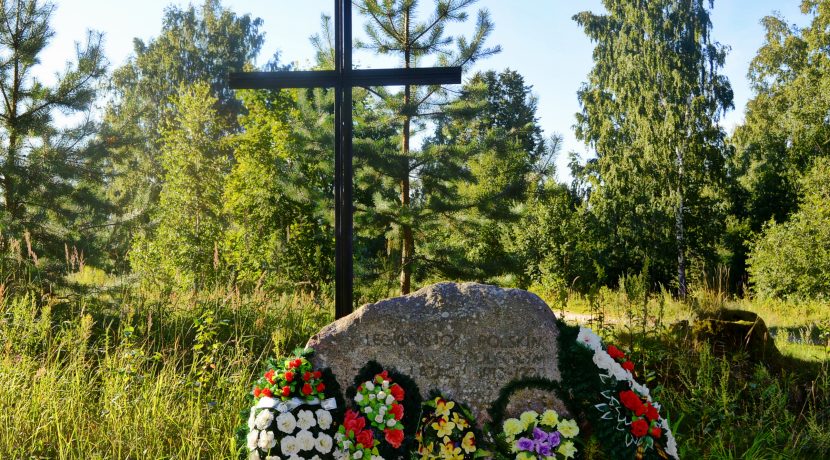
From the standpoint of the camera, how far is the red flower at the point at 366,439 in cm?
294

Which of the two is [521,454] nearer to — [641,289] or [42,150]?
[641,289]

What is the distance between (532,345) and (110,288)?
5.36 m

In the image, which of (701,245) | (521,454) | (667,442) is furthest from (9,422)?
(701,245)

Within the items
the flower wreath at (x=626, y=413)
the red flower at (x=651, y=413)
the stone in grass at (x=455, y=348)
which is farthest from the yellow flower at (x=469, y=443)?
the red flower at (x=651, y=413)

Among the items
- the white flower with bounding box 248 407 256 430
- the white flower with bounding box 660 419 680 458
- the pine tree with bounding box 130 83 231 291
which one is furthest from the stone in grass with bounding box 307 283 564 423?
the pine tree with bounding box 130 83 231 291

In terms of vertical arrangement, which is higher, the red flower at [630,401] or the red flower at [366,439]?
the red flower at [630,401]

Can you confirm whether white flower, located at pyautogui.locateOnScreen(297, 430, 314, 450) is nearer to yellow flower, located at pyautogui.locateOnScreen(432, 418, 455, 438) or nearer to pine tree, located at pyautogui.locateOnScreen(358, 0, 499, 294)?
yellow flower, located at pyautogui.locateOnScreen(432, 418, 455, 438)

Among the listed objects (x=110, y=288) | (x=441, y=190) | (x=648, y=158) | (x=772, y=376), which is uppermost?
(x=648, y=158)

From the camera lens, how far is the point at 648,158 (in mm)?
15648

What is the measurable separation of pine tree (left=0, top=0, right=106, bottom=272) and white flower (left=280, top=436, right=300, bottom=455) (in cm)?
527

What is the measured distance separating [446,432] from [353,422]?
1.34 feet

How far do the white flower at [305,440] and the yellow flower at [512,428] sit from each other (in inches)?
33.4

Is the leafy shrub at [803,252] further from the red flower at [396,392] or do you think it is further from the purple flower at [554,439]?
the red flower at [396,392]

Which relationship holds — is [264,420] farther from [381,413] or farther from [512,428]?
[512,428]
